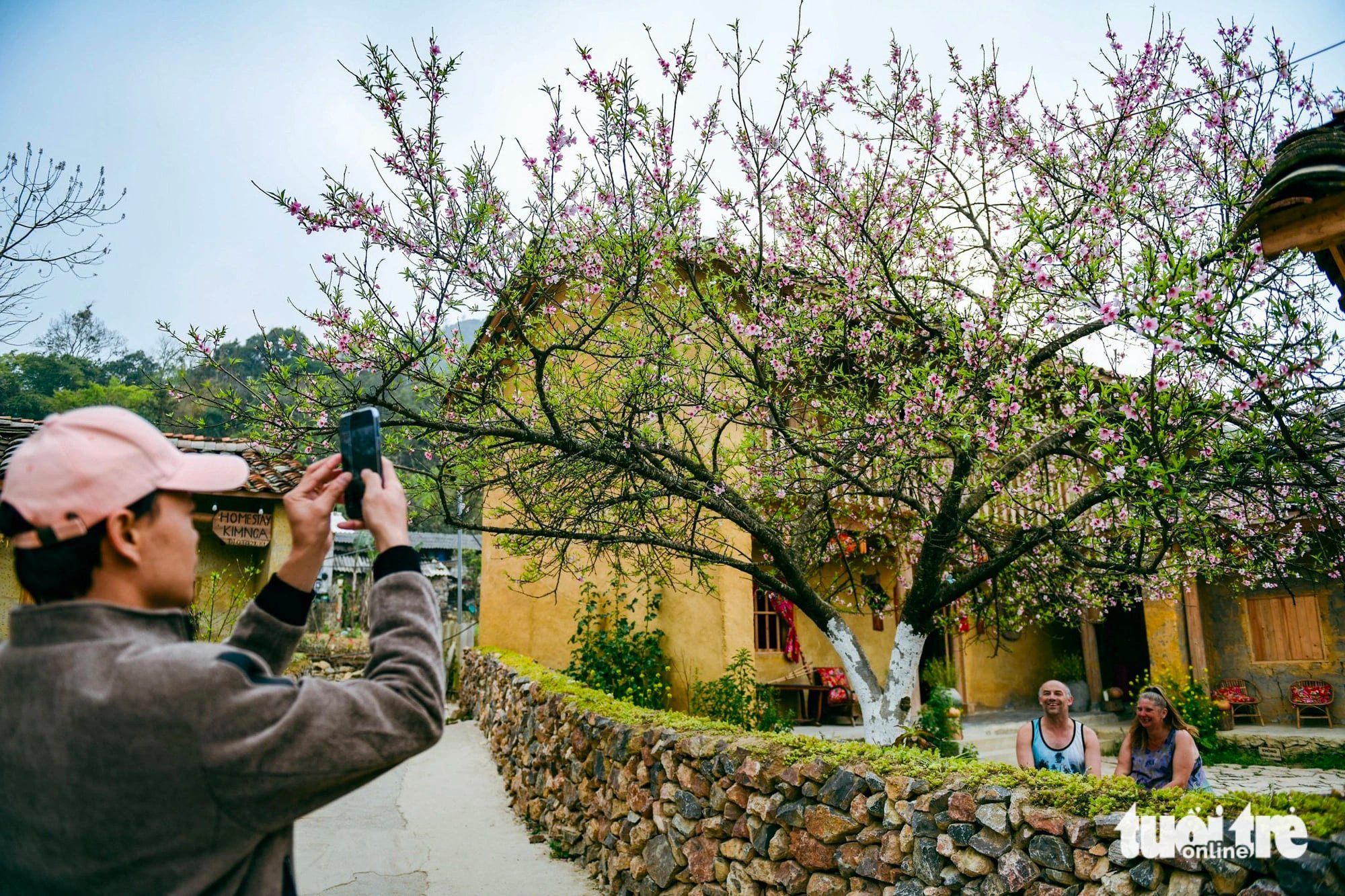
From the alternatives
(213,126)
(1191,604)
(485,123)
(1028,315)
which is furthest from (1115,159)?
(1191,604)

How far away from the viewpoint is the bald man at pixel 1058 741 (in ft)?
16.7

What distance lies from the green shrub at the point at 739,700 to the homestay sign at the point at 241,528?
6382mm

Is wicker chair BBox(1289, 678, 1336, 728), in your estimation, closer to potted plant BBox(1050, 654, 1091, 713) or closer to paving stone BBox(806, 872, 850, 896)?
potted plant BBox(1050, 654, 1091, 713)

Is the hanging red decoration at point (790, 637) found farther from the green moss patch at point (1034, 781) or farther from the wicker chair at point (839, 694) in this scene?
the green moss patch at point (1034, 781)

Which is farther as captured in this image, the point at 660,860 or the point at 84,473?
the point at 660,860

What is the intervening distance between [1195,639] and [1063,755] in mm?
9685

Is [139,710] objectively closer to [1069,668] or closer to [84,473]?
[84,473]

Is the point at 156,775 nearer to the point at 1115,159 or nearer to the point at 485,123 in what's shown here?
the point at 485,123

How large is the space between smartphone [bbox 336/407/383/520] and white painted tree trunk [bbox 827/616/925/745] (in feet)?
15.8

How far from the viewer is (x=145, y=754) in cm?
106

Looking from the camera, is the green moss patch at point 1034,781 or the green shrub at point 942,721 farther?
the green shrub at point 942,721

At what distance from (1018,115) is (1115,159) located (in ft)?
3.12

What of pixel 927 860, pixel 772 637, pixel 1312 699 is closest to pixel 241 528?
pixel 772 637

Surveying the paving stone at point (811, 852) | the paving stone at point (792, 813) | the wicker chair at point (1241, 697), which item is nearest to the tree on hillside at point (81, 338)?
the paving stone at point (792, 813)
